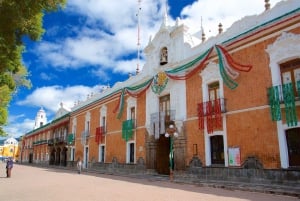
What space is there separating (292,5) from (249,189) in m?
8.16

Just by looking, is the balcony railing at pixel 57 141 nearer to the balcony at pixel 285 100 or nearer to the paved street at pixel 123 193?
the paved street at pixel 123 193

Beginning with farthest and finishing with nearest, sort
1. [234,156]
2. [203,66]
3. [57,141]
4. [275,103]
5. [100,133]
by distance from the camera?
[57,141] → [100,133] → [203,66] → [234,156] → [275,103]

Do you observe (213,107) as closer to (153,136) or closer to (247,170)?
(247,170)

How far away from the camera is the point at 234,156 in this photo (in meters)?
12.9

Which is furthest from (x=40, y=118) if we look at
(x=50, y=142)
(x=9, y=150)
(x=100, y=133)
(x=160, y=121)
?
(x=160, y=121)

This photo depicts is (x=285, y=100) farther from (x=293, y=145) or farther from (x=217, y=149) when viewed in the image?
(x=217, y=149)

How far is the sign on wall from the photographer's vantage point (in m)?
12.7

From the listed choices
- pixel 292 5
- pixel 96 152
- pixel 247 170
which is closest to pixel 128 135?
pixel 96 152

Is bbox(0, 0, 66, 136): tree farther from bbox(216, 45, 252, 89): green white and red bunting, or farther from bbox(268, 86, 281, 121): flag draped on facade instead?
bbox(216, 45, 252, 89): green white and red bunting

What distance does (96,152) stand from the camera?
25906mm

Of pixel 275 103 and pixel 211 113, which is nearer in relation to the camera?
pixel 275 103

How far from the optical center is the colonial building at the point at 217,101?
11438 mm

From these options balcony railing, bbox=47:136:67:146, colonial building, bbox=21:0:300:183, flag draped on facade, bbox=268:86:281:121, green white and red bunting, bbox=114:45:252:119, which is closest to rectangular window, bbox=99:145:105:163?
colonial building, bbox=21:0:300:183

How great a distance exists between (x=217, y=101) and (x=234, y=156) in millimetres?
2978
